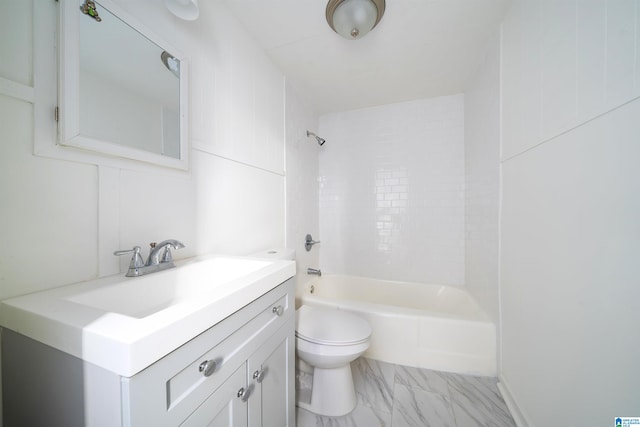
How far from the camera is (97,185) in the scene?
67 cm

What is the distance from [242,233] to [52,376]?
89 centimetres

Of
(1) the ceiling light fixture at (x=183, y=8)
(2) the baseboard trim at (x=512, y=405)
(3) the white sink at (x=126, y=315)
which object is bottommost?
(2) the baseboard trim at (x=512, y=405)

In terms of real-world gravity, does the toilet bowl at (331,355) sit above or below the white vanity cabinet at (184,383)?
below

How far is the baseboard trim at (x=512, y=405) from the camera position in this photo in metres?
1.04

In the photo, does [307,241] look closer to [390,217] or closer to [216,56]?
[390,217]

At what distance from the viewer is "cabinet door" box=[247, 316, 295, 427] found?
676 millimetres

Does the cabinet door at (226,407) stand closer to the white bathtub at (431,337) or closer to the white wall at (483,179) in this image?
the white bathtub at (431,337)

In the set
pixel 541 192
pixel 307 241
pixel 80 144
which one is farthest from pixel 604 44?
pixel 307 241

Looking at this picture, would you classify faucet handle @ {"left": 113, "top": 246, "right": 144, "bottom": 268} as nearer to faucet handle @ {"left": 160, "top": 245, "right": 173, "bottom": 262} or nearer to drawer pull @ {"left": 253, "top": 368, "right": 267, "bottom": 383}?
faucet handle @ {"left": 160, "top": 245, "right": 173, "bottom": 262}

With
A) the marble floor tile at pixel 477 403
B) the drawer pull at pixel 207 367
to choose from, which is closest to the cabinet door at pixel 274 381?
the drawer pull at pixel 207 367

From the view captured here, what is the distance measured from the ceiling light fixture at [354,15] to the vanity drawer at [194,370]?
1448 mm

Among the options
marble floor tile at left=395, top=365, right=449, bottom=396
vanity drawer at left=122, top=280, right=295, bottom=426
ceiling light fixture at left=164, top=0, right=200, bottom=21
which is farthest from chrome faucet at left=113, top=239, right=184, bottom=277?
marble floor tile at left=395, top=365, right=449, bottom=396

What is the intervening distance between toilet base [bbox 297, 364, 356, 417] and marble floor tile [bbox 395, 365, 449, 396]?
1.30ft

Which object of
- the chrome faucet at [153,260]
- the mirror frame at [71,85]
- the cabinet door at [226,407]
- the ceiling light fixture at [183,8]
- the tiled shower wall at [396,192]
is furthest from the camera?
the tiled shower wall at [396,192]
